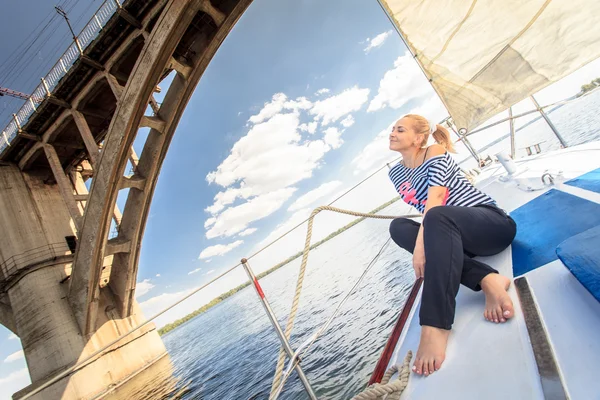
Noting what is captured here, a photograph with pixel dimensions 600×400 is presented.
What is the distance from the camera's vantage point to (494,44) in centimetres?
248

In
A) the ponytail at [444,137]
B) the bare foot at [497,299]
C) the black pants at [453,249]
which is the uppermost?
the ponytail at [444,137]

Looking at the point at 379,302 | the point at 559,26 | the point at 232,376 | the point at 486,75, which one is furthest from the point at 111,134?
the point at 559,26

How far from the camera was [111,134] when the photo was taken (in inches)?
314

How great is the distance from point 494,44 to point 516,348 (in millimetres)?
2741

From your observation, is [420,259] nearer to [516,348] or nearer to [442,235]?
[442,235]

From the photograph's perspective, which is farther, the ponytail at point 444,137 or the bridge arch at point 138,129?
the bridge arch at point 138,129

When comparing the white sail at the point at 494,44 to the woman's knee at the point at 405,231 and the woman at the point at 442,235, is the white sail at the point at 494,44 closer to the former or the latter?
the woman at the point at 442,235

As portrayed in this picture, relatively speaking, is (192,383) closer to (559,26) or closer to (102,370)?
(102,370)

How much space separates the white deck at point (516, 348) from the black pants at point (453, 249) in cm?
12

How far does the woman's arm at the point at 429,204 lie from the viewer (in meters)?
1.32

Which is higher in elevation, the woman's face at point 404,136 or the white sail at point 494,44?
the white sail at point 494,44

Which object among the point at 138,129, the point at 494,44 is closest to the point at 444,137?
the point at 494,44

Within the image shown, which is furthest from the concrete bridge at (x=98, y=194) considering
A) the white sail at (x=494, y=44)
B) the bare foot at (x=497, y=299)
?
the bare foot at (x=497, y=299)

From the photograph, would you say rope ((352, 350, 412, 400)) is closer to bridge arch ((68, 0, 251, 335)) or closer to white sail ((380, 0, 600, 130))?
white sail ((380, 0, 600, 130))
